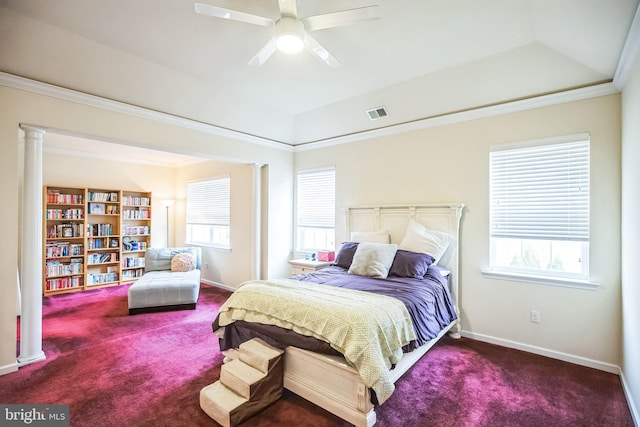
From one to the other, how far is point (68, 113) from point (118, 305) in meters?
2.95

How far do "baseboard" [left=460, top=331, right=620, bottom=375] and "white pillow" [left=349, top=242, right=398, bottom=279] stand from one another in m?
1.26

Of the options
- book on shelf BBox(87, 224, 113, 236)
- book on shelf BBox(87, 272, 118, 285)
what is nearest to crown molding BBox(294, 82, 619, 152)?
book on shelf BBox(87, 224, 113, 236)

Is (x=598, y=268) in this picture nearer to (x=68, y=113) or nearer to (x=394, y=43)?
(x=394, y=43)

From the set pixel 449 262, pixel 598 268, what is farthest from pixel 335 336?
pixel 598 268

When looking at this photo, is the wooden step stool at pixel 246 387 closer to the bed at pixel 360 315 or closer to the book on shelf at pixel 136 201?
the bed at pixel 360 315

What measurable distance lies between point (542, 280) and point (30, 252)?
16.0 feet

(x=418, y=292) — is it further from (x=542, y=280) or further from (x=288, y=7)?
(x=288, y=7)

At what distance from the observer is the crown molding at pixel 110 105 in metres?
2.59

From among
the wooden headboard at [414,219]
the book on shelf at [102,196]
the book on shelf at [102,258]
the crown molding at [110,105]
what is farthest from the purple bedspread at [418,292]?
the book on shelf at [102,196]

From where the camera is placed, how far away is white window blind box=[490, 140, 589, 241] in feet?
9.27

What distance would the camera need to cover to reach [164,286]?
13.8 ft

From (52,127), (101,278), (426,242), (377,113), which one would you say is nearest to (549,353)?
(426,242)

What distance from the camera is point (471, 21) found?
2.43 metres

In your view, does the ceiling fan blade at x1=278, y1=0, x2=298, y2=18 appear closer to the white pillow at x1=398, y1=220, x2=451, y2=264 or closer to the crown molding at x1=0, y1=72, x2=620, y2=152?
the crown molding at x1=0, y1=72, x2=620, y2=152
